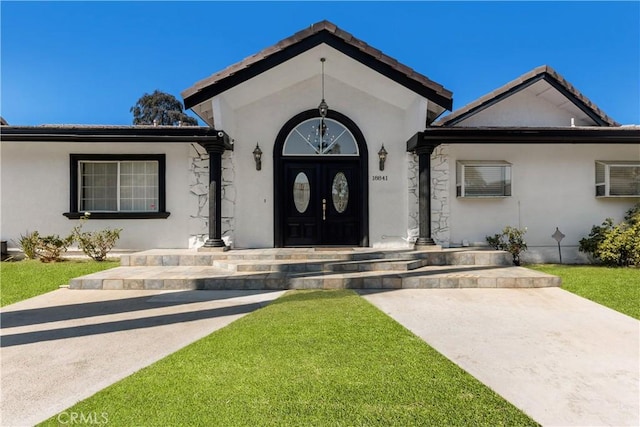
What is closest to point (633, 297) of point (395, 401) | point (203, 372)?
point (395, 401)

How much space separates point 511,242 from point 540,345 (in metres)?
5.80

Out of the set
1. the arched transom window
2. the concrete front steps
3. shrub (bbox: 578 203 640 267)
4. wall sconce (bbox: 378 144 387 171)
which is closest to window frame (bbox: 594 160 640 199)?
shrub (bbox: 578 203 640 267)

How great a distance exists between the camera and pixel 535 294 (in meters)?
5.93

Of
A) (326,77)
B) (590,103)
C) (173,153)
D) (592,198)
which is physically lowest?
(592,198)

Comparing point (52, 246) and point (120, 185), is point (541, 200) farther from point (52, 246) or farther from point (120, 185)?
point (52, 246)

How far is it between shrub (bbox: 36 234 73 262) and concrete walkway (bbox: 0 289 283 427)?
3127 millimetres

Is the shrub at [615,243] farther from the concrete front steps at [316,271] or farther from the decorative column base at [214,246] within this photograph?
the decorative column base at [214,246]

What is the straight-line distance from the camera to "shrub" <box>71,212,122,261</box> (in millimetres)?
8750

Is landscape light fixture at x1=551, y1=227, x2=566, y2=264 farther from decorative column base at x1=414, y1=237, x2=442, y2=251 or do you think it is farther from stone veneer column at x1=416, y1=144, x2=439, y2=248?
stone veneer column at x1=416, y1=144, x2=439, y2=248

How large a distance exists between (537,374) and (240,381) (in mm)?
2658

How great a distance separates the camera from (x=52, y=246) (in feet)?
28.5

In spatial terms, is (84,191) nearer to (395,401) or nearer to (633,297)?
(395,401)

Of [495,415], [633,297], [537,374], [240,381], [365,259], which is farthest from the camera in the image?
[365,259]

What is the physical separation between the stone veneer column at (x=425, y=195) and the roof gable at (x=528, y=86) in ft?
4.70
